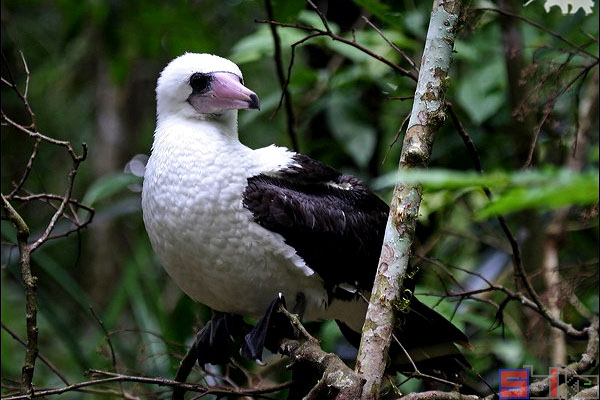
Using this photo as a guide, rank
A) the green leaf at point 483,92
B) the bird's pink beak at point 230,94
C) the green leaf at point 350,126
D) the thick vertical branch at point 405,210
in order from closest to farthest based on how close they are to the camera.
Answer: the thick vertical branch at point 405,210 < the bird's pink beak at point 230,94 < the green leaf at point 483,92 < the green leaf at point 350,126

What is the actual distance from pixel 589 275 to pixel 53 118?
5.46 meters

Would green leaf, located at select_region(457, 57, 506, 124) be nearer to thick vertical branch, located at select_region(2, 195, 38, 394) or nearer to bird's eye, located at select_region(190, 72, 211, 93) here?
bird's eye, located at select_region(190, 72, 211, 93)

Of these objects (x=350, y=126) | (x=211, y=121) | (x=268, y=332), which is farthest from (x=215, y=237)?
(x=350, y=126)

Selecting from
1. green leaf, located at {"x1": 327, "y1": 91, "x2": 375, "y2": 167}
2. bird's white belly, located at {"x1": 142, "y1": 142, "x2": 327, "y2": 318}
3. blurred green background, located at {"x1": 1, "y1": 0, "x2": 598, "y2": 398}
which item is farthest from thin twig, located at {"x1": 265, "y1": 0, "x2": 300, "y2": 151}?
bird's white belly, located at {"x1": 142, "y1": 142, "x2": 327, "y2": 318}

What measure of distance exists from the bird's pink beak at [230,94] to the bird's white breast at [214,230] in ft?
0.35

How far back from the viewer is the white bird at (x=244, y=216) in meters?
2.43

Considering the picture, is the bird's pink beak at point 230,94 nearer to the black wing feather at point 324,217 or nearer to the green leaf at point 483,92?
the black wing feather at point 324,217

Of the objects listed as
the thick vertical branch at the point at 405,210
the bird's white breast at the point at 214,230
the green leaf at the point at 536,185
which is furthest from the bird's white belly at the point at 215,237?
the green leaf at the point at 536,185

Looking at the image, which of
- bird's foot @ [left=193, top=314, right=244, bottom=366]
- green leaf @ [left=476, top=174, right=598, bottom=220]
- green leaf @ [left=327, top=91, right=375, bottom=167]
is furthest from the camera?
green leaf @ [left=327, top=91, right=375, bottom=167]

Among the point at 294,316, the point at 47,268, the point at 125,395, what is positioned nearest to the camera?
the point at 294,316

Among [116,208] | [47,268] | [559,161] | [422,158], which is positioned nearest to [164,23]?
[116,208]

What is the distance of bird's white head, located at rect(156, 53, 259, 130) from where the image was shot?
2604 millimetres

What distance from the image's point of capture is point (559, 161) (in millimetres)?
3945

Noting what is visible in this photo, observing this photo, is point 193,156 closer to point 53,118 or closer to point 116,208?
point 116,208
